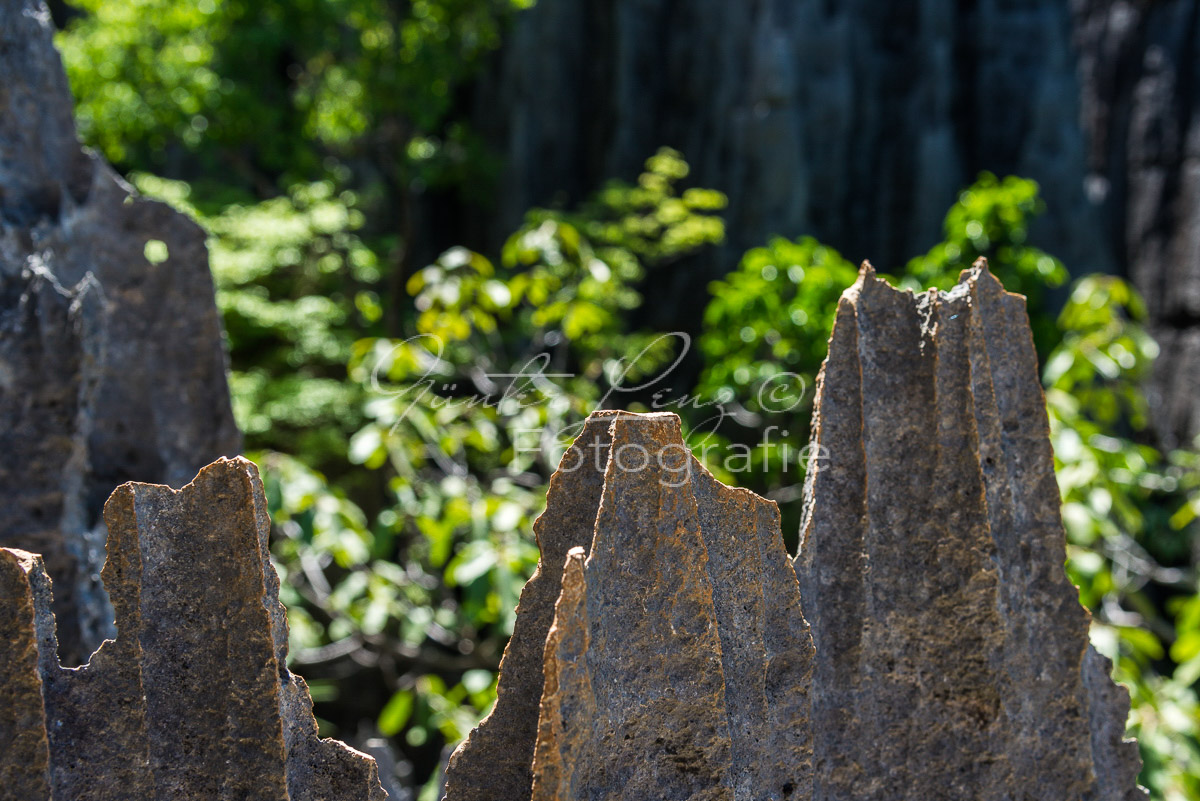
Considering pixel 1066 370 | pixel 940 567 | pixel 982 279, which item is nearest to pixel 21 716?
pixel 940 567

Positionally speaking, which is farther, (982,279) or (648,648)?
(982,279)

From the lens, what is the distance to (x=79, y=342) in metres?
2.15

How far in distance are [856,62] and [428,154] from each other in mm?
4543

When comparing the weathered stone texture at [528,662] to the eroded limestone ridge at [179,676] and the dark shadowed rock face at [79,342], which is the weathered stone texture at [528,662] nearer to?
the eroded limestone ridge at [179,676]

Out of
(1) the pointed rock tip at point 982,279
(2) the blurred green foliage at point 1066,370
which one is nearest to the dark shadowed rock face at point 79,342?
(1) the pointed rock tip at point 982,279

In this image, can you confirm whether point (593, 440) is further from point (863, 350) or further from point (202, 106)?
point (202, 106)

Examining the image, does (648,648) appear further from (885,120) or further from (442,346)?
(885,120)

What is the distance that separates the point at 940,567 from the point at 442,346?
7.75ft

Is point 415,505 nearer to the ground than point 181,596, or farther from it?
nearer to the ground

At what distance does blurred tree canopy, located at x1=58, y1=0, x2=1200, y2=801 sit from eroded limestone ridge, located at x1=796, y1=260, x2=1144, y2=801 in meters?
1.28

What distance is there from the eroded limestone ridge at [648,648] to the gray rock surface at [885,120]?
734 centimetres

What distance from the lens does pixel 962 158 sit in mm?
9672

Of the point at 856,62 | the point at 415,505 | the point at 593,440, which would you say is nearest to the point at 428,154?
the point at 856,62

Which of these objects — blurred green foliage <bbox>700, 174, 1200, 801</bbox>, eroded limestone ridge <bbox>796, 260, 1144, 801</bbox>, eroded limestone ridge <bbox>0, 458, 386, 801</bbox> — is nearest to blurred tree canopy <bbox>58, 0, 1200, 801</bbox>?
blurred green foliage <bbox>700, 174, 1200, 801</bbox>
